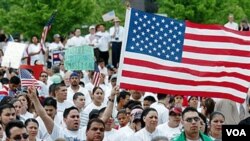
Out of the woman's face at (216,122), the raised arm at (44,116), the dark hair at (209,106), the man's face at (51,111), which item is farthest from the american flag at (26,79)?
the woman's face at (216,122)

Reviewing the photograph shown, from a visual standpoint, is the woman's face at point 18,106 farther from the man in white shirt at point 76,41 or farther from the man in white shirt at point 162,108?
the man in white shirt at point 76,41

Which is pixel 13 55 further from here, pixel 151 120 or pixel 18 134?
pixel 18 134

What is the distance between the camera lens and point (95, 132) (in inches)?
512

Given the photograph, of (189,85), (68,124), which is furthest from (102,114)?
(189,85)

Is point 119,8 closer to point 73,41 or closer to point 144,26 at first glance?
point 73,41

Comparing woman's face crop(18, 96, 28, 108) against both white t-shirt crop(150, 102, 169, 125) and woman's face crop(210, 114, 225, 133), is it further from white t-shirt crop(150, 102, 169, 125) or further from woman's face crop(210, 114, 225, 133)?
woman's face crop(210, 114, 225, 133)

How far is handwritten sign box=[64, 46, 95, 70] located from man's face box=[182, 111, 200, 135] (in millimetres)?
8762

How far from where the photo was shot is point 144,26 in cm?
1408

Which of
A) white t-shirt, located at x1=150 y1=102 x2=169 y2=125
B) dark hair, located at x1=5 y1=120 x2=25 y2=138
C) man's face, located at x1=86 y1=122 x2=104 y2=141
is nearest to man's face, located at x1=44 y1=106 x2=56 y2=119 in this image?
white t-shirt, located at x1=150 y1=102 x2=169 y2=125

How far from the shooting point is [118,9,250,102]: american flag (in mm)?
13953

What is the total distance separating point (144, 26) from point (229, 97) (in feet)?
4.83

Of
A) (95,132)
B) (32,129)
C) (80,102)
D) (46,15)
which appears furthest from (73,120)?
(46,15)

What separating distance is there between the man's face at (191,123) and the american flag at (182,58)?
806 millimetres

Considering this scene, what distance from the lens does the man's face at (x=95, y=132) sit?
511 inches
